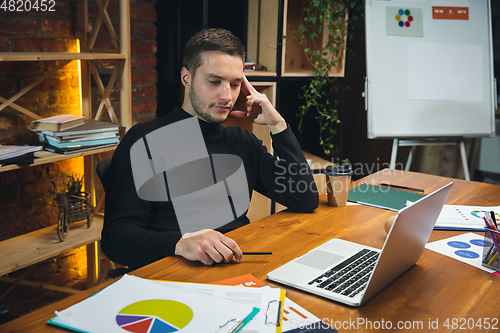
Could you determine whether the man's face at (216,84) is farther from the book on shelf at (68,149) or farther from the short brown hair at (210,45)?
the book on shelf at (68,149)

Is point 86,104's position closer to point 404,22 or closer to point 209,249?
point 209,249

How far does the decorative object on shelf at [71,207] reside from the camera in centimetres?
187

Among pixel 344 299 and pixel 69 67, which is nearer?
pixel 344 299

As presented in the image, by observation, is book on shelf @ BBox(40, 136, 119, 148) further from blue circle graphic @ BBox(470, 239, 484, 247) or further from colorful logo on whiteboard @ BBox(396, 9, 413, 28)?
colorful logo on whiteboard @ BBox(396, 9, 413, 28)

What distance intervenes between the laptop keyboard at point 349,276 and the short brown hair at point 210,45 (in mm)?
860

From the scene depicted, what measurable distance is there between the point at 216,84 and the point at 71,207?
37.9 inches

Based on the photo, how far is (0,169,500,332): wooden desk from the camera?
762 millimetres

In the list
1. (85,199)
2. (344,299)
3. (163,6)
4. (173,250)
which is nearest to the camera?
(344,299)

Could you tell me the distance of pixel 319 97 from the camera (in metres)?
3.01

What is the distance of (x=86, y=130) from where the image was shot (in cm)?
180

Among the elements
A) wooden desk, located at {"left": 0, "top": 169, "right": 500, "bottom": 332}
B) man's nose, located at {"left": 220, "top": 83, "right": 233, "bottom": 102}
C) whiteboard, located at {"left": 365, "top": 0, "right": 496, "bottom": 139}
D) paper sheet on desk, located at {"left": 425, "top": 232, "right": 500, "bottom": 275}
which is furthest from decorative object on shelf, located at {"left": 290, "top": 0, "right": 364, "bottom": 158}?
paper sheet on desk, located at {"left": 425, "top": 232, "right": 500, "bottom": 275}

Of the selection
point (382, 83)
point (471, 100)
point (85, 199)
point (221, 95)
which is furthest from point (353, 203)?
point (471, 100)

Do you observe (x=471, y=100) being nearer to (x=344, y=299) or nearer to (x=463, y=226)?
(x=463, y=226)

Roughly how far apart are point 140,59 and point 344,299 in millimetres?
1944
